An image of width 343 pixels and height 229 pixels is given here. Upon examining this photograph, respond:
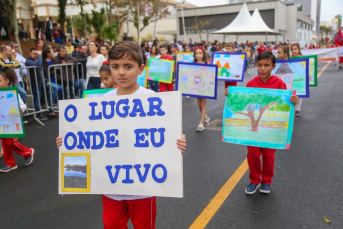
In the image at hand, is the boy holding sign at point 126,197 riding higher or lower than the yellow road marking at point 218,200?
higher

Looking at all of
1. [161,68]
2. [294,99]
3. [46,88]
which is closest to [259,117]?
[294,99]

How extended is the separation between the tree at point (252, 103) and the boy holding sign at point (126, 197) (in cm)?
169

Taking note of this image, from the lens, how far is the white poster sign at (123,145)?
2.26m

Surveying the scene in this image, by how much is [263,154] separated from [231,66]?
487cm

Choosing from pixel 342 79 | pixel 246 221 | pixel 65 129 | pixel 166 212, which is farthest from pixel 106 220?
pixel 342 79

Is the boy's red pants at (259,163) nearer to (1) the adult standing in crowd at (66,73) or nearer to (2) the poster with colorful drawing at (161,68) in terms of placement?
(2) the poster with colorful drawing at (161,68)

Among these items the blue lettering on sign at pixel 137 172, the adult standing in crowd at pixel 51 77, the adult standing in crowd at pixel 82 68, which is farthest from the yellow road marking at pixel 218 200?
the adult standing in crowd at pixel 82 68

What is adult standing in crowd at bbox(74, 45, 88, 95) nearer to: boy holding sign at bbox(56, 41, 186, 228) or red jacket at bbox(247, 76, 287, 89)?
red jacket at bbox(247, 76, 287, 89)

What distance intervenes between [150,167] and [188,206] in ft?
5.16

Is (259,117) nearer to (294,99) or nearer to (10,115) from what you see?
(294,99)

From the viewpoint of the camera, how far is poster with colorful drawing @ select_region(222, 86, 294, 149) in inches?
143

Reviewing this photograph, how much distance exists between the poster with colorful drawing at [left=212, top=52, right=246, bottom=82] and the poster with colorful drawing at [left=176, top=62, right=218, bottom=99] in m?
1.28

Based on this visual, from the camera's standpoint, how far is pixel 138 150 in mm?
2322

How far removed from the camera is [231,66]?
330 inches
